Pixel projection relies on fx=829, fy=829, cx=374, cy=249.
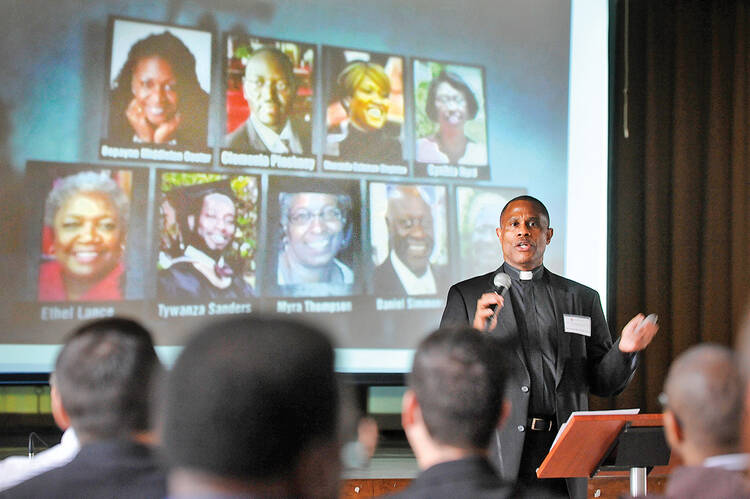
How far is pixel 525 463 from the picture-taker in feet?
9.30

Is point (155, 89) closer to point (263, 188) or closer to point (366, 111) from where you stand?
point (263, 188)

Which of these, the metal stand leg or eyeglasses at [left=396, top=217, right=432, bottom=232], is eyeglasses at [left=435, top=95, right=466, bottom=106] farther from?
the metal stand leg

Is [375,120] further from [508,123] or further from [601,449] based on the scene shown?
[601,449]

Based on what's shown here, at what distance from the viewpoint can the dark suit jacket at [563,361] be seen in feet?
9.31

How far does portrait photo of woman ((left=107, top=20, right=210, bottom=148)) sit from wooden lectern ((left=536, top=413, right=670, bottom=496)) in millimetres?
2480

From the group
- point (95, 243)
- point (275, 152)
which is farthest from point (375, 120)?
point (95, 243)

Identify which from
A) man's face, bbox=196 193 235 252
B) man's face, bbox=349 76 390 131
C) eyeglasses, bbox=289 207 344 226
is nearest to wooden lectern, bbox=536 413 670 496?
eyeglasses, bbox=289 207 344 226

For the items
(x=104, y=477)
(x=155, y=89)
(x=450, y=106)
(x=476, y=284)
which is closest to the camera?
(x=104, y=477)

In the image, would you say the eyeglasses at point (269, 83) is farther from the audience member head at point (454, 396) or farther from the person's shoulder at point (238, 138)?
the audience member head at point (454, 396)

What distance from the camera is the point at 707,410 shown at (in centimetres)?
148

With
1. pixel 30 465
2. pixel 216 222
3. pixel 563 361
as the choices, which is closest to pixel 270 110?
pixel 216 222

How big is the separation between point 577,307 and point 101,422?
2.11 metres

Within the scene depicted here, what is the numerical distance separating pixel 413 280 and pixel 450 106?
0.99 metres

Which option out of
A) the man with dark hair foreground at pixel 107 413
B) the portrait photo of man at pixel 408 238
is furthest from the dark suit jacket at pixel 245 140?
the man with dark hair foreground at pixel 107 413
